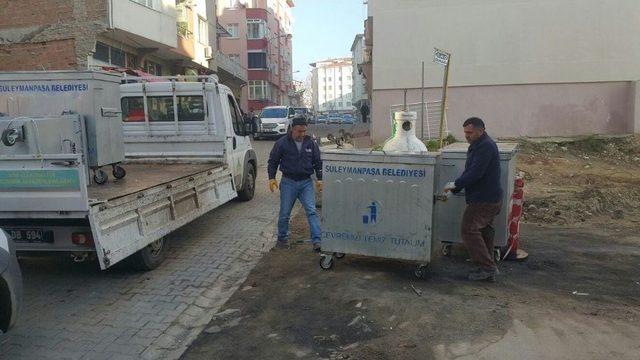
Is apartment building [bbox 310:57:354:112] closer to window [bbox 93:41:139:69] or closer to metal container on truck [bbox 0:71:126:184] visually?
window [bbox 93:41:139:69]

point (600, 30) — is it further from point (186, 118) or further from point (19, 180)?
point (19, 180)

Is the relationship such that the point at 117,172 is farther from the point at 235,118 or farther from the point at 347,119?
the point at 347,119

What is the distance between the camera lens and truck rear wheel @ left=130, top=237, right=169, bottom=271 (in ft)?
A: 18.4

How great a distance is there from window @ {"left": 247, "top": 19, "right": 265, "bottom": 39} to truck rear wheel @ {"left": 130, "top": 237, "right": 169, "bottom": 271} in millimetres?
54257

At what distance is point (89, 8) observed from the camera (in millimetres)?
17594

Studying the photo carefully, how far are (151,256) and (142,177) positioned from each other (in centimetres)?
141

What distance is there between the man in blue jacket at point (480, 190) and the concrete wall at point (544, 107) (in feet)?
57.4

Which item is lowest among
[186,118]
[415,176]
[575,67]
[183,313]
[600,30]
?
[183,313]

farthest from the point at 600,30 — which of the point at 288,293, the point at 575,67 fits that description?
the point at 288,293

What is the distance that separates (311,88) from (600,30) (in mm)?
136484

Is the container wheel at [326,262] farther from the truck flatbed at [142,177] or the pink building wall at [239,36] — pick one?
the pink building wall at [239,36]

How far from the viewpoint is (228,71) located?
36219 mm

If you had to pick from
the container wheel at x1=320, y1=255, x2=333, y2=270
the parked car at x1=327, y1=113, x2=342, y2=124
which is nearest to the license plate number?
the container wheel at x1=320, y1=255, x2=333, y2=270

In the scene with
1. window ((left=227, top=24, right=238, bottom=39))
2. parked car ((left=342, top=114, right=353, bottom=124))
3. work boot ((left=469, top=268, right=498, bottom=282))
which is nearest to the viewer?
work boot ((left=469, top=268, right=498, bottom=282))
